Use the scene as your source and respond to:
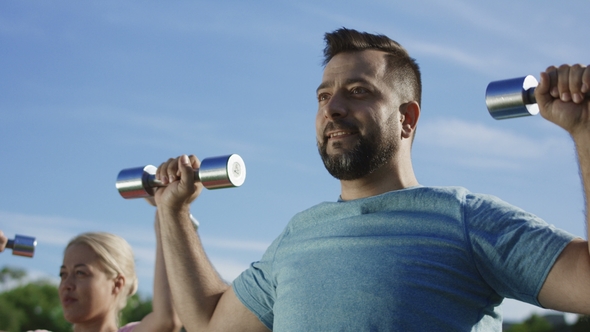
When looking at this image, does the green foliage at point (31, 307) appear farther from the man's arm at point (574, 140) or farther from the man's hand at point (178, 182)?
the man's arm at point (574, 140)

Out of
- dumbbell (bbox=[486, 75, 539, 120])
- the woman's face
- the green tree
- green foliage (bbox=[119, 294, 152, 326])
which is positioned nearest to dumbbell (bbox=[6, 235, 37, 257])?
the woman's face

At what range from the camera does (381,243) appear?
2.54 m

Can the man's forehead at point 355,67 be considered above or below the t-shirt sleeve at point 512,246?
above

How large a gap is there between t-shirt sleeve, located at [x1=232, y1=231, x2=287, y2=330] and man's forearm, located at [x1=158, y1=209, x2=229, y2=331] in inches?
6.1

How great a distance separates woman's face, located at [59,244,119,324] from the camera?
4.18 m

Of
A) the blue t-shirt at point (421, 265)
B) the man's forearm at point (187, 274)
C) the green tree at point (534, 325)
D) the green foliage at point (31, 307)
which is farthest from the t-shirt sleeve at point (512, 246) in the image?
the green foliage at point (31, 307)

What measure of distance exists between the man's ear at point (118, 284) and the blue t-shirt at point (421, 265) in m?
1.90

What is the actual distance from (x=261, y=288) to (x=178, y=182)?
1.96 feet

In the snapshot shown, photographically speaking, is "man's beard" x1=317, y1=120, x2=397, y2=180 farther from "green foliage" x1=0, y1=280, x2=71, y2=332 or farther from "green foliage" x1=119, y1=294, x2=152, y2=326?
"green foliage" x1=0, y1=280, x2=71, y2=332

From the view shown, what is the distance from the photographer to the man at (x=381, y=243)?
7.43ft

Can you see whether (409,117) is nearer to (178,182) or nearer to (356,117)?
(356,117)

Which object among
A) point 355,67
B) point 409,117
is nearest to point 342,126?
point 355,67

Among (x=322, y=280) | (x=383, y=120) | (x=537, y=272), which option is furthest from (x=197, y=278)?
(x=537, y=272)

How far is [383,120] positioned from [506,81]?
0.72 metres
